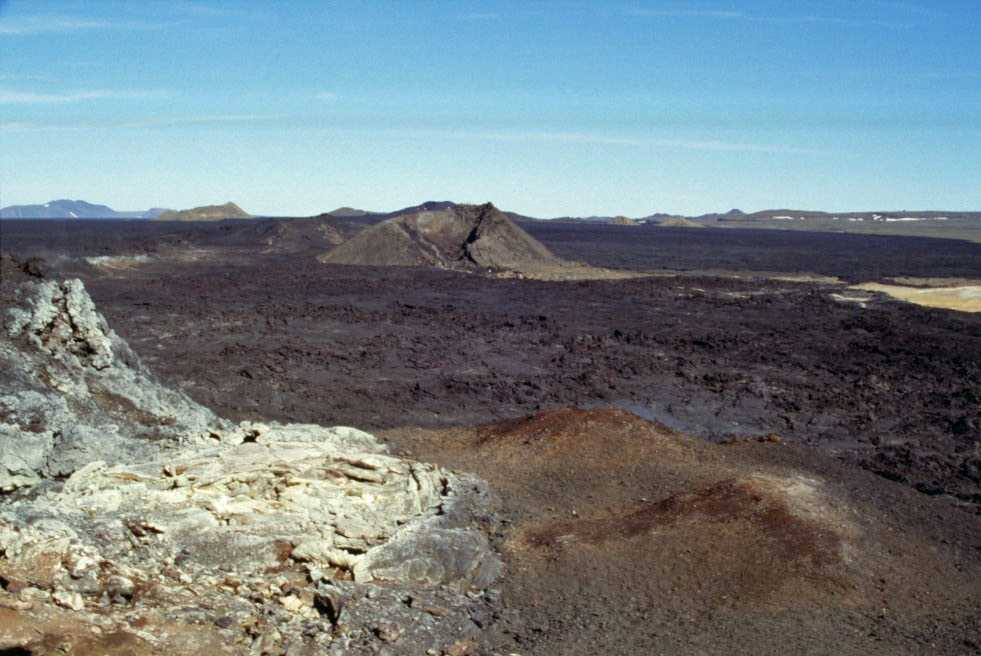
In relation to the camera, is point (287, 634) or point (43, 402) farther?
point (43, 402)

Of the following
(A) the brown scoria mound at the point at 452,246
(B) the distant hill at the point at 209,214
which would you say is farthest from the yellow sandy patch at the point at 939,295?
(B) the distant hill at the point at 209,214

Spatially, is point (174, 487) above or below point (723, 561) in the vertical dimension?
above

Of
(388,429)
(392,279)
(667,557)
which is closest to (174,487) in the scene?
(667,557)

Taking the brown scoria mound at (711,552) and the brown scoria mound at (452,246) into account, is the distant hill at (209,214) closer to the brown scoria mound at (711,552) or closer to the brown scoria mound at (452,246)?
the brown scoria mound at (452,246)

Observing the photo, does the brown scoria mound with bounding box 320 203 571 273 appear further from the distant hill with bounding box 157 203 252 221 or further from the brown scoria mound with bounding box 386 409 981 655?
the distant hill with bounding box 157 203 252 221

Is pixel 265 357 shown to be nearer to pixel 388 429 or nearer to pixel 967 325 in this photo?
pixel 388 429

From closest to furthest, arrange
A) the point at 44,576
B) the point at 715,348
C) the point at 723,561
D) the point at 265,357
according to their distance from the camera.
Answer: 1. the point at 44,576
2. the point at 723,561
3. the point at 265,357
4. the point at 715,348

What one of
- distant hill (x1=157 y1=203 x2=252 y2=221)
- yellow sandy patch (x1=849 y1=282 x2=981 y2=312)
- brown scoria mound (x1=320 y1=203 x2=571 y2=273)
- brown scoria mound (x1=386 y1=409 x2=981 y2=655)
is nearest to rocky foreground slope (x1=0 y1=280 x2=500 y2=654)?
brown scoria mound (x1=386 y1=409 x2=981 y2=655)

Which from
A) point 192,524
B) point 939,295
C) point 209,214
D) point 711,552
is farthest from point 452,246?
point 209,214
